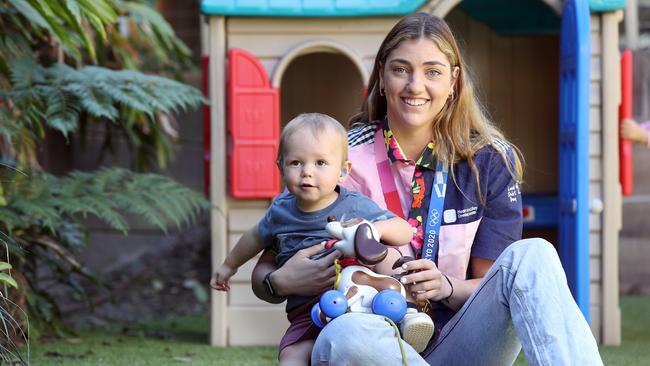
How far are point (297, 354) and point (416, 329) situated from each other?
30 cm

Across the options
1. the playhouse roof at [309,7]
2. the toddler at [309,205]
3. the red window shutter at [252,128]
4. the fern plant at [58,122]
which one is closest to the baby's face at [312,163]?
the toddler at [309,205]

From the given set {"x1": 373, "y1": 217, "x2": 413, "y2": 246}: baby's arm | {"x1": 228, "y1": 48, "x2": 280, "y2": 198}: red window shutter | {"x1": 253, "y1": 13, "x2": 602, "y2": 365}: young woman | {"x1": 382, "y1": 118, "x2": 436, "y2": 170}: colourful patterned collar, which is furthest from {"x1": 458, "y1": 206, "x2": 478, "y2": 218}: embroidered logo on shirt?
{"x1": 228, "y1": 48, "x2": 280, "y2": 198}: red window shutter

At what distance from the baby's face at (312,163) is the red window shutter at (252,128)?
1.94 metres

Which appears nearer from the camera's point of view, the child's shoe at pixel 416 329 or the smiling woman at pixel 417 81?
the child's shoe at pixel 416 329

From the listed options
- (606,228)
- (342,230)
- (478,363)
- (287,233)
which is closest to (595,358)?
(478,363)

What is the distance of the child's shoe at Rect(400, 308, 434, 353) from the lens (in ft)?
7.36

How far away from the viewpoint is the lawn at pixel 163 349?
12.7 ft

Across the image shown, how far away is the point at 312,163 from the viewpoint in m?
2.37

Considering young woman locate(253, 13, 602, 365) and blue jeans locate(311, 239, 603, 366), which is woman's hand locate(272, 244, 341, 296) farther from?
blue jeans locate(311, 239, 603, 366)

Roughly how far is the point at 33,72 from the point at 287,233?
1874mm

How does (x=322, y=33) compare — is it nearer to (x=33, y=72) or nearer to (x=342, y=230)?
(x=33, y=72)

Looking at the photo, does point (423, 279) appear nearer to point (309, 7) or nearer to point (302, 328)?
point (302, 328)

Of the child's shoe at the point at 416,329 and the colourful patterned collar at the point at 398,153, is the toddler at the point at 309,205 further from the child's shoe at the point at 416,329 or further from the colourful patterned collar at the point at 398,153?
the colourful patterned collar at the point at 398,153

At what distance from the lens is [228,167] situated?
4.43m
